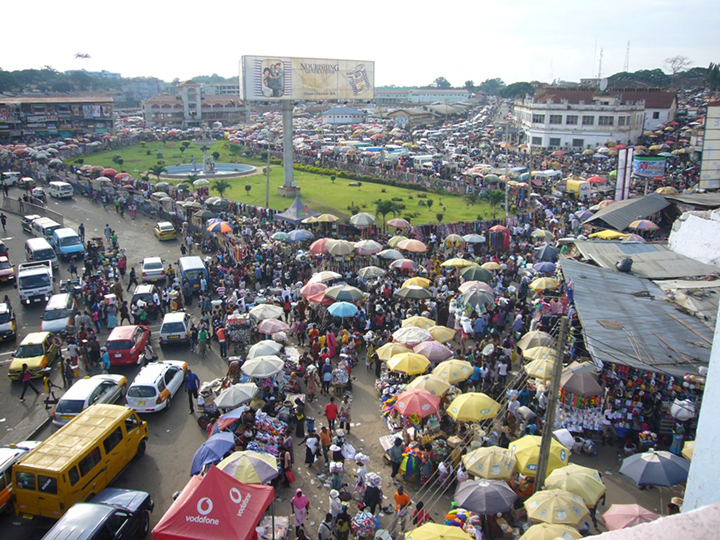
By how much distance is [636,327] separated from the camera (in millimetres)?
13625

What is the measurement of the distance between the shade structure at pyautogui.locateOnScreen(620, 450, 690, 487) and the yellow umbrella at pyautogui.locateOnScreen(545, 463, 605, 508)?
39.1 inches

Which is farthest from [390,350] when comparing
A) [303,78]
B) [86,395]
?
[303,78]

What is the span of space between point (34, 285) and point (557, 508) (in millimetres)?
19885

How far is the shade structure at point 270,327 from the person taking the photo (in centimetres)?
1622

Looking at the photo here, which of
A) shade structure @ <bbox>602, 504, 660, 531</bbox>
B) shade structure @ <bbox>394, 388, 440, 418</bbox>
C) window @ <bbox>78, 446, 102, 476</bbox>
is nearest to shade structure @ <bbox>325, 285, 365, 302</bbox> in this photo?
shade structure @ <bbox>394, 388, 440, 418</bbox>

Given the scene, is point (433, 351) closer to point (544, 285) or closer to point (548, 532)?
point (544, 285)

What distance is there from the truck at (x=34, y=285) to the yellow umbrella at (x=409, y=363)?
1449 cm

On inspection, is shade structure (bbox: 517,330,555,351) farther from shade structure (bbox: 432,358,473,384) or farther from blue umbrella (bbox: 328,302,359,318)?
blue umbrella (bbox: 328,302,359,318)

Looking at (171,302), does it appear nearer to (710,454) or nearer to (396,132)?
(710,454)

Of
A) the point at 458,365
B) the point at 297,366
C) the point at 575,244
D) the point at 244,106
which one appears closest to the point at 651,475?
the point at 458,365

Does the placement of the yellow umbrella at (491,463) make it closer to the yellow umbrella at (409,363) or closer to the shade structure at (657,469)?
the shade structure at (657,469)

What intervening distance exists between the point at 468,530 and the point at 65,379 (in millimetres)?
11369

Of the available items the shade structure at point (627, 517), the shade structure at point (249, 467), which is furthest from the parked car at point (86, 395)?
the shade structure at point (627, 517)

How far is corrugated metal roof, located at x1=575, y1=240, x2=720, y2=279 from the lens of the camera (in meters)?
18.1
